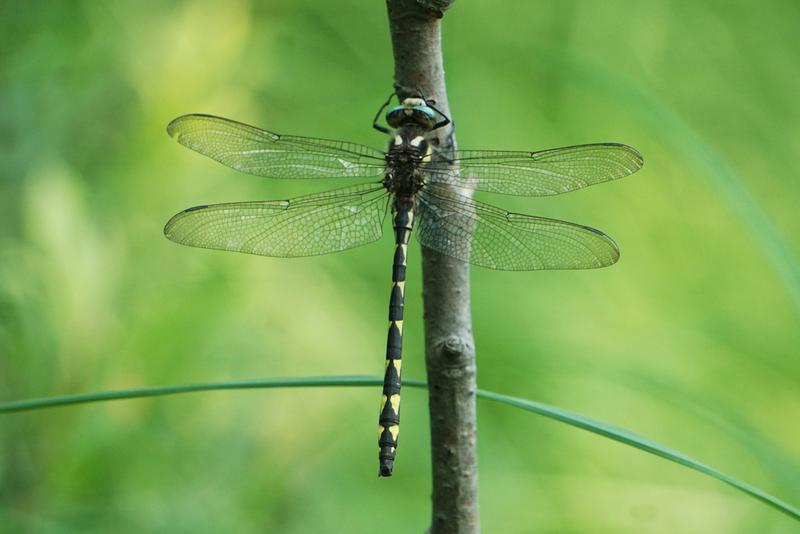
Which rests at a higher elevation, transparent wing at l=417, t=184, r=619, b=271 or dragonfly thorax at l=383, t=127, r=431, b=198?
dragonfly thorax at l=383, t=127, r=431, b=198

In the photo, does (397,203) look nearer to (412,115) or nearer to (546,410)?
(412,115)

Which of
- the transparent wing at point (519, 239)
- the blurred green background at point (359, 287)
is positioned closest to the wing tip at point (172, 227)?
the blurred green background at point (359, 287)

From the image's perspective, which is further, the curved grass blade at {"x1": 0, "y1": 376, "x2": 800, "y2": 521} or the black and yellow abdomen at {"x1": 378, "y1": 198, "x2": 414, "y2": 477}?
the black and yellow abdomen at {"x1": 378, "y1": 198, "x2": 414, "y2": 477}

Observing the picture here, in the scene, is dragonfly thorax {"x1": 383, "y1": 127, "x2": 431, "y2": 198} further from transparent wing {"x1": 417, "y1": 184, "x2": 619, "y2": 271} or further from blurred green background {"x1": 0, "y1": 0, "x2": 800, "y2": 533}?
blurred green background {"x1": 0, "y1": 0, "x2": 800, "y2": 533}

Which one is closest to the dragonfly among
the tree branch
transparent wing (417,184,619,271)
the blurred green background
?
transparent wing (417,184,619,271)

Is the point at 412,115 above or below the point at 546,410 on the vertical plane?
above

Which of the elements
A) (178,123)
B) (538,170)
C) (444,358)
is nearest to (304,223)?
(178,123)
